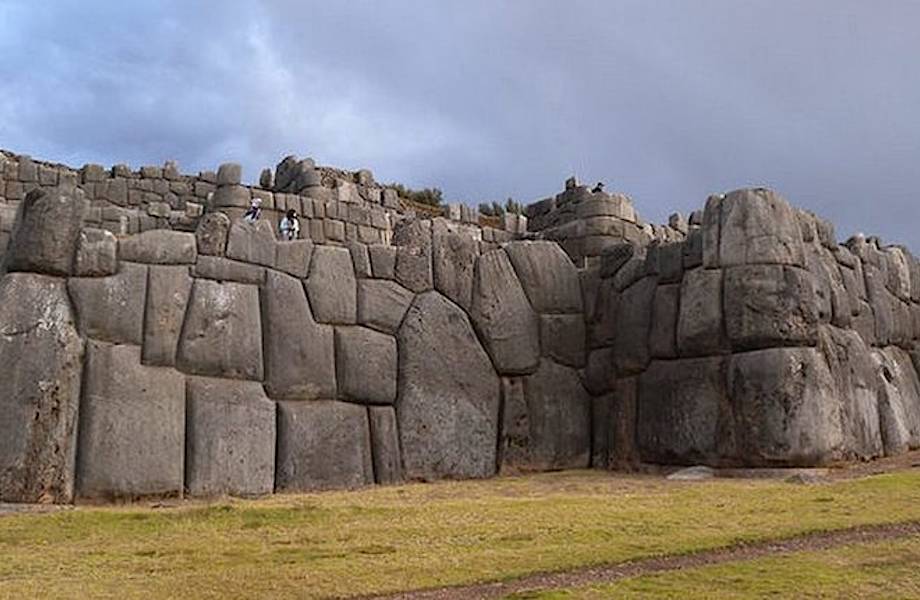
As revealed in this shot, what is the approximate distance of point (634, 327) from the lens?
13.5m

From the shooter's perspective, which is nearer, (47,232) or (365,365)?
(47,232)

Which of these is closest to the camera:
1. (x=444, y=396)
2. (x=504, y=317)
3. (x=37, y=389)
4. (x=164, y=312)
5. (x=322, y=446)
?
(x=37, y=389)

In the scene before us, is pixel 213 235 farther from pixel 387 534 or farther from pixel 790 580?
pixel 790 580

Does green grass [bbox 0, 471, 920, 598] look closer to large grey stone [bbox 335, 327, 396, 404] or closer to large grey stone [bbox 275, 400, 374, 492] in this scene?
large grey stone [bbox 275, 400, 374, 492]

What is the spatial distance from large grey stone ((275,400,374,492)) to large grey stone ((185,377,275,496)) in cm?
17

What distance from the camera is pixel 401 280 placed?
1281 cm

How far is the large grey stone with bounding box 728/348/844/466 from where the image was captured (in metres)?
11.7

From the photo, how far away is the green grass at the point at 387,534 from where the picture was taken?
19.4 feet

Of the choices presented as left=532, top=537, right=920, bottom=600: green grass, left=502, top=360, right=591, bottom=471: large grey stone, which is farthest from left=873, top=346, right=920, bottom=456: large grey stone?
left=532, top=537, right=920, bottom=600: green grass

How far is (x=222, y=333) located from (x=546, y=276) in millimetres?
5076

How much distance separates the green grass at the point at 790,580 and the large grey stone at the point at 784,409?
509 cm

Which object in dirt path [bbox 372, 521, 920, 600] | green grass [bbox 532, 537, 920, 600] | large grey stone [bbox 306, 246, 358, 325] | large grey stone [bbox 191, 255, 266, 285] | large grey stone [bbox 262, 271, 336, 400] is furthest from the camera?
large grey stone [bbox 306, 246, 358, 325]

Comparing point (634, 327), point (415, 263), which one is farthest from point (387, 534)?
point (634, 327)

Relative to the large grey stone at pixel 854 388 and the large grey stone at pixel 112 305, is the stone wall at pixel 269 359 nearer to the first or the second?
the large grey stone at pixel 112 305
